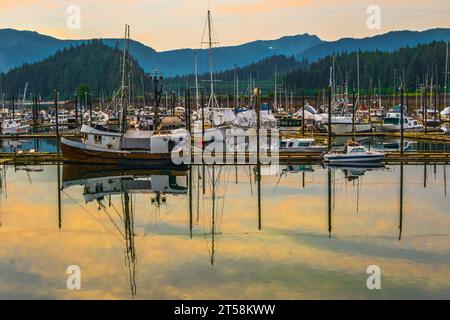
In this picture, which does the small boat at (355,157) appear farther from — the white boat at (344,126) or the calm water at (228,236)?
the white boat at (344,126)

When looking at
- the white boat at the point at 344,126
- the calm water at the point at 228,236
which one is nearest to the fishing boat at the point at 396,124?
the white boat at the point at 344,126

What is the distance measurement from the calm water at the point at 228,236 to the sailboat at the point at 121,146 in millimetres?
6227

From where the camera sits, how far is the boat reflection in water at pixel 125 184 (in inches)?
1429

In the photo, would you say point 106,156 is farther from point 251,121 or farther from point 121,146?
point 251,121

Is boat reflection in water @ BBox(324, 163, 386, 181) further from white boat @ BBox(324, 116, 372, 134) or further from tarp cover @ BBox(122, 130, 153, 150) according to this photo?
white boat @ BBox(324, 116, 372, 134)

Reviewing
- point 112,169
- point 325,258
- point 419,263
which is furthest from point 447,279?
point 112,169

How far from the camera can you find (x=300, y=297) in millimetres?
22094

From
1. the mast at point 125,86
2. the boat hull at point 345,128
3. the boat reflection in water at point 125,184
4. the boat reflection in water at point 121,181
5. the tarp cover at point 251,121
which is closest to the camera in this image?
the boat reflection in water at point 125,184

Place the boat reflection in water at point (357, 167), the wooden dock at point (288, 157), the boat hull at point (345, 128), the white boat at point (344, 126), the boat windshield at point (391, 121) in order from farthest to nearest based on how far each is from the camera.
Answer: the boat windshield at point (391, 121), the boat hull at point (345, 128), the white boat at point (344, 126), the wooden dock at point (288, 157), the boat reflection in water at point (357, 167)

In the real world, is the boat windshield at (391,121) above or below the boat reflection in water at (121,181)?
above

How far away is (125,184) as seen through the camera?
147 ft

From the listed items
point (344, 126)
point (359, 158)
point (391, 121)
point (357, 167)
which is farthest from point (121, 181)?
point (391, 121)

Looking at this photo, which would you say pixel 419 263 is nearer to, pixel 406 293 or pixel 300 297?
pixel 406 293
